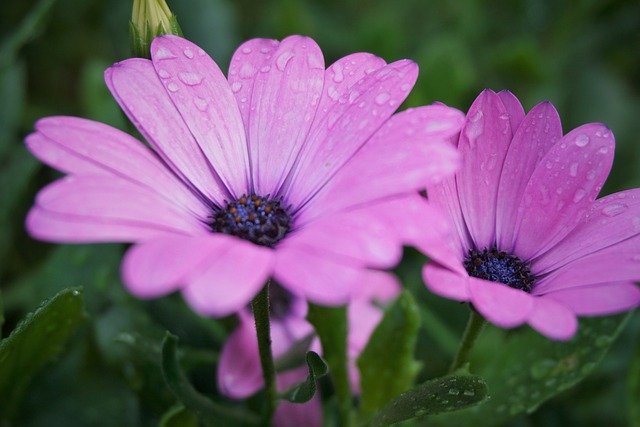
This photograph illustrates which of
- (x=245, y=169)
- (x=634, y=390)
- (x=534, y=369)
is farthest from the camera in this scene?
(x=634, y=390)

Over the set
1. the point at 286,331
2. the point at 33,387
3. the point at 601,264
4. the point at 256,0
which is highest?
the point at 601,264

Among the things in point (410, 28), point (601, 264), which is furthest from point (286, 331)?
point (410, 28)

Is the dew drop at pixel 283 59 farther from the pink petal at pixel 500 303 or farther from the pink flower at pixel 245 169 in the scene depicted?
the pink petal at pixel 500 303

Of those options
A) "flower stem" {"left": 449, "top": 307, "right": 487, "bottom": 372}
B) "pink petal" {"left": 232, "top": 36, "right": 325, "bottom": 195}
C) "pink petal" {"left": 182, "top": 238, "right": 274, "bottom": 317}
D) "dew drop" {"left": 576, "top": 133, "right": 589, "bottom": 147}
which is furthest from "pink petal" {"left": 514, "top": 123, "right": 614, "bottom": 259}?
"pink petal" {"left": 182, "top": 238, "right": 274, "bottom": 317}

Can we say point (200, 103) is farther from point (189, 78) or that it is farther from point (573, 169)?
point (573, 169)

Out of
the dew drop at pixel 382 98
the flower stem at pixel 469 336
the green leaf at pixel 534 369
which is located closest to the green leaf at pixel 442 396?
the flower stem at pixel 469 336

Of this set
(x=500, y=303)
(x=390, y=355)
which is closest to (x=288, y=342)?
(x=390, y=355)

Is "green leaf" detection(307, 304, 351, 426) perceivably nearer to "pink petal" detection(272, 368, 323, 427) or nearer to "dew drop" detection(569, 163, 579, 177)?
"pink petal" detection(272, 368, 323, 427)

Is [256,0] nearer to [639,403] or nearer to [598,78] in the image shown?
[598,78]
